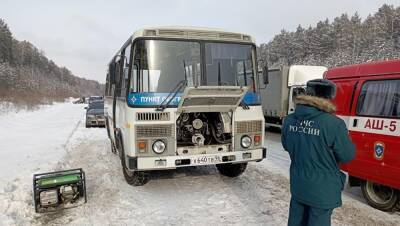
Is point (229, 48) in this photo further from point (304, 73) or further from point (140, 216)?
point (304, 73)

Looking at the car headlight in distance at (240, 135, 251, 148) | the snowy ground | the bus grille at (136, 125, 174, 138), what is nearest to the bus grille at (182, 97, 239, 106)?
the bus grille at (136, 125, 174, 138)

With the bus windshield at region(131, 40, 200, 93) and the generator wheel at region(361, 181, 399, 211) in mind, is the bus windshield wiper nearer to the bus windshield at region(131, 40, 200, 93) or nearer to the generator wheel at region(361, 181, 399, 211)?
the bus windshield at region(131, 40, 200, 93)

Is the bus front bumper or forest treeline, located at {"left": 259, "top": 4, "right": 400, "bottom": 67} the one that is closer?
the bus front bumper

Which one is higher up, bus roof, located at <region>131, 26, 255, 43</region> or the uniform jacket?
bus roof, located at <region>131, 26, 255, 43</region>

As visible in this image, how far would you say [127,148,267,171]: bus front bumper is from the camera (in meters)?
6.36

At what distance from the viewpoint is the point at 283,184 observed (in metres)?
7.41

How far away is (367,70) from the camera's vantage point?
6.08 meters

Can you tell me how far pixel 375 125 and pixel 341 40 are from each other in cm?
6877

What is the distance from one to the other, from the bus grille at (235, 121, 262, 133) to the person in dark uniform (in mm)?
3413

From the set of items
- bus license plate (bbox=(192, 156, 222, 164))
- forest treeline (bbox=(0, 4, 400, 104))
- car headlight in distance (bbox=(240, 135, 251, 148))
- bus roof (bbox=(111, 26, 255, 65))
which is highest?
forest treeline (bbox=(0, 4, 400, 104))

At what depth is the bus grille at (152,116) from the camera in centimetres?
638

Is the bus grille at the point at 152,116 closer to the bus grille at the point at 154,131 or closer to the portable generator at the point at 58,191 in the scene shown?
the bus grille at the point at 154,131

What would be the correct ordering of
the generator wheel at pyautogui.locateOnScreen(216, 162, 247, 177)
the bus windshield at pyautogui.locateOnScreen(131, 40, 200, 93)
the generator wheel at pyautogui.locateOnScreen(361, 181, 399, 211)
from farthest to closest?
the generator wheel at pyautogui.locateOnScreen(216, 162, 247, 177) → the bus windshield at pyautogui.locateOnScreen(131, 40, 200, 93) → the generator wheel at pyautogui.locateOnScreen(361, 181, 399, 211)

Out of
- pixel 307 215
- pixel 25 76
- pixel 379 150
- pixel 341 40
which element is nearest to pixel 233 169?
pixel 379 150
